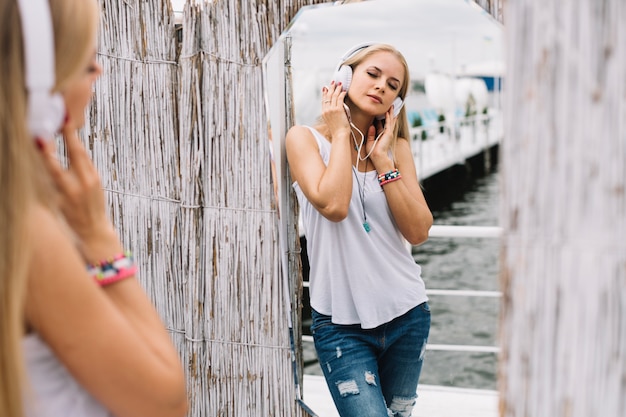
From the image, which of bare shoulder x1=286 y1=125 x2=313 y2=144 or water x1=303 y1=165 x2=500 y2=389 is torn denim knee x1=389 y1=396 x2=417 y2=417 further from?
bare shoulder x1=286 y1=125 x2=313 y2=144

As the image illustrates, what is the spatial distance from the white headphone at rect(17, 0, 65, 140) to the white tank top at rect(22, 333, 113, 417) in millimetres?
303

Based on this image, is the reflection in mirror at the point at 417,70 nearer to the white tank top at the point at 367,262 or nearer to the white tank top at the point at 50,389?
the white tank top at the point at 367,262

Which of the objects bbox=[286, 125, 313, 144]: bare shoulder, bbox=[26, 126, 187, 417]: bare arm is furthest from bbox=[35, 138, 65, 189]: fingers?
bbox=[286, 125, 313, 144]: bare shoulder

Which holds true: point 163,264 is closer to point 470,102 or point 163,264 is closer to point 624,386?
point 470,102

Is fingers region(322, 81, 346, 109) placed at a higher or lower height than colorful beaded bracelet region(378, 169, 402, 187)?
higher

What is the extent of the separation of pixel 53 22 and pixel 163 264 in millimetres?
1724

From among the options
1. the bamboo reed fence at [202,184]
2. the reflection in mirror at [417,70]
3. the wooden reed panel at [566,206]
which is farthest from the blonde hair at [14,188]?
the bamboo reed fence at [202,184]

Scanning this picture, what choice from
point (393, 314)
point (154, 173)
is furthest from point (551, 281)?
point (154, 173)

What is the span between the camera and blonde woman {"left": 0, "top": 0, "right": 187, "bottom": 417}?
940 millimetres

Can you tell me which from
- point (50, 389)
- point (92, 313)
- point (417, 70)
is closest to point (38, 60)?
point (92, 313)

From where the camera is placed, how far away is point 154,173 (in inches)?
102

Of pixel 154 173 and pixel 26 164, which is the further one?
pixel 154 173

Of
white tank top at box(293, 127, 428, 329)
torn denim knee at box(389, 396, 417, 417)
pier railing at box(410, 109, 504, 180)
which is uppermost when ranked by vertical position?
pier railing at box(410, 109, 504, 180)

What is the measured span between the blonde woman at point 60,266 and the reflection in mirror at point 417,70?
1.11 m
